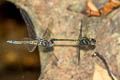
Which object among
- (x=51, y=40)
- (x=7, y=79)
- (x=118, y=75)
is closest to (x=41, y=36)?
(x=51, y=40)

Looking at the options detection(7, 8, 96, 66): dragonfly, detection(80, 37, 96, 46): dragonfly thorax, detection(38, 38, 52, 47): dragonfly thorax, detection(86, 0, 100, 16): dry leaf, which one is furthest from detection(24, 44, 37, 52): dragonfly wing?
detection(86, 0, 100, 16): dry leaf

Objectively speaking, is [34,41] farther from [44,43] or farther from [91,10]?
[91,10]

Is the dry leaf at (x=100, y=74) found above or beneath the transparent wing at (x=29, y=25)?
beneath

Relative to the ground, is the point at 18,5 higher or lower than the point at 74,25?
higher

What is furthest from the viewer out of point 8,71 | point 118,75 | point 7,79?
point 8,71

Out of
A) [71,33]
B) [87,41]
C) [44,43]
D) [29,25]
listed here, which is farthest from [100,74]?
[29,25]

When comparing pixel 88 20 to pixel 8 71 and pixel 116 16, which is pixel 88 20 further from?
pixel 8 71

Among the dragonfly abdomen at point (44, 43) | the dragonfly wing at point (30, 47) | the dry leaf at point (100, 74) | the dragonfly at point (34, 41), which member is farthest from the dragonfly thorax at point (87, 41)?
the dragonfly wing at point (30, 47)

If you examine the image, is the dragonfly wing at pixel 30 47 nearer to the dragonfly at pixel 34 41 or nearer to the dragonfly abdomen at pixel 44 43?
the dragonfly at pixel 34 41
